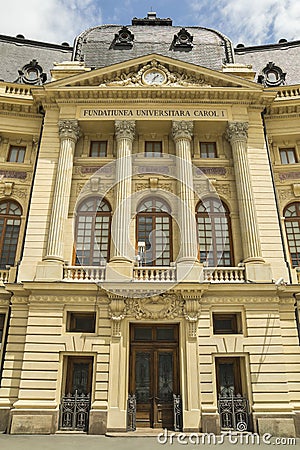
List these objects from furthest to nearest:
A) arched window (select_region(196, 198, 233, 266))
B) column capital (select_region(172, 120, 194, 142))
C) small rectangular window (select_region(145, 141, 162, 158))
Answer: small rectangular window (select_region(145, 141, 162, 158)), column capital (select_region(172, 120, 194, 142)), arched window (select_region(196, 198, 233, 266))

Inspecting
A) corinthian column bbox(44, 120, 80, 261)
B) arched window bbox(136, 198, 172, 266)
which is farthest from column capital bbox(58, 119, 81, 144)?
arched window bbox(136, 198, 172, 266)

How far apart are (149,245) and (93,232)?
2947mm

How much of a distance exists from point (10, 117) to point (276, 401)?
64.3 ft

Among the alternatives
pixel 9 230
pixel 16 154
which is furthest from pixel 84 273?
pixel 16 154

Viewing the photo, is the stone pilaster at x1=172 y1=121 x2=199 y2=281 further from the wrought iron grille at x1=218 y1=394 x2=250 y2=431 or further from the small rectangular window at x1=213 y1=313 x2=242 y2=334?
the wrought iron grille at x1=218 y1=394 x2=250 y2=431

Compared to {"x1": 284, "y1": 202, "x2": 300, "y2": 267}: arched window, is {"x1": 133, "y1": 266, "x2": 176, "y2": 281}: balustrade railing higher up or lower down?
lower down

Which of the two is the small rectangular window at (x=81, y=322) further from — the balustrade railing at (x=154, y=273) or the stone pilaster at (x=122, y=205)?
the balustrade railing at (x=154, y=273)

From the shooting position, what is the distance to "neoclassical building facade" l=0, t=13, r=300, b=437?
15.2 metres

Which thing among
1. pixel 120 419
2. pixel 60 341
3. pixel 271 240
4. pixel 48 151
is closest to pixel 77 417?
pixel 120 419

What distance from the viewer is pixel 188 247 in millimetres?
17531

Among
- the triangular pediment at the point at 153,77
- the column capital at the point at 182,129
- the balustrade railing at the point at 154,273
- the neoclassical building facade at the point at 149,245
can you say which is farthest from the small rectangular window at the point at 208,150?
the balustrade railing at the point at 154,273

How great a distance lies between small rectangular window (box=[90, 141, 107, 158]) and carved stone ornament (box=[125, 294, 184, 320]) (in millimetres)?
8809

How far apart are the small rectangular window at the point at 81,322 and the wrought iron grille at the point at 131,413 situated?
3.32 metres

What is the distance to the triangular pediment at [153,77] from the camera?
2072 cm
